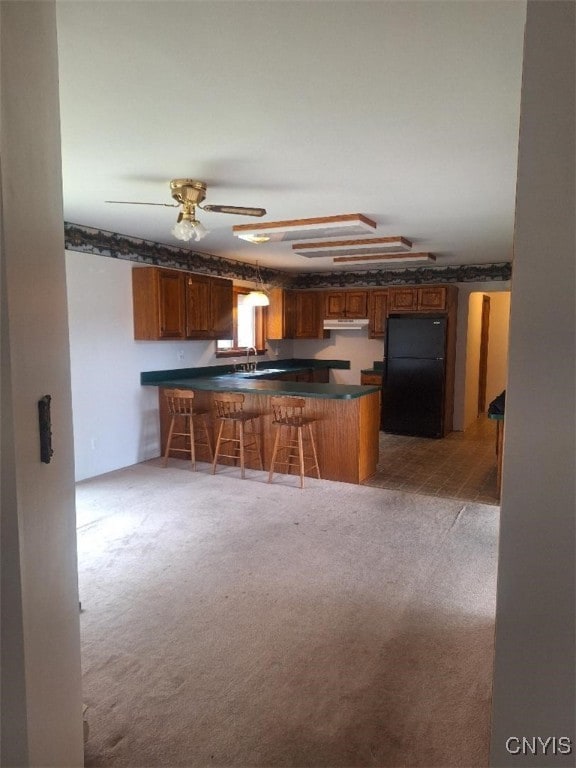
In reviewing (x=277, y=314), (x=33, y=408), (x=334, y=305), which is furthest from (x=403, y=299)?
(x=33, y=408)

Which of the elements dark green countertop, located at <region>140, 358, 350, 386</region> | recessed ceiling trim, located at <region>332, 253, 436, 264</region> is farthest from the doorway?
recessed ceiling trim, located at <region>332, 253, 436, 264</region>

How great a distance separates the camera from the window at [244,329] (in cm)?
683

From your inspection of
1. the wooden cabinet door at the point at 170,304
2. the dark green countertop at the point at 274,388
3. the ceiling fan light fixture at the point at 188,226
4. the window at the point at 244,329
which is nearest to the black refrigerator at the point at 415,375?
the dark green countertop at the point at 274,388

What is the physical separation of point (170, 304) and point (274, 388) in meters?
1.50

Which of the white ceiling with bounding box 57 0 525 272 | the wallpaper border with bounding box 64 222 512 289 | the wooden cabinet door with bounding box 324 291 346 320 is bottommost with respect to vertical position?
the wooden cabinet door with bounding box 324 291 346 320

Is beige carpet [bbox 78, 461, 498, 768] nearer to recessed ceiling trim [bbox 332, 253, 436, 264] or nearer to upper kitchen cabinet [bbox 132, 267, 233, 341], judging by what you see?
upper kitchen cabinet [bbox 132, 267, 233, 341]

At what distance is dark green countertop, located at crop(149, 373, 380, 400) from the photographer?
4637 millimetres

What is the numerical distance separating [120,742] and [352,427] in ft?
11.0

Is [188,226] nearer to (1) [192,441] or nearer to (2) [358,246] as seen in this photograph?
(2) [358,246]

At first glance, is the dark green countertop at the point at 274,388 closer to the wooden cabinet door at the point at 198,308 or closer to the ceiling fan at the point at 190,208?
the wooden cabinet door at the point at 198,308

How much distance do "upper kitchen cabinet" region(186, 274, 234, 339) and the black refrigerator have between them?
226 cm

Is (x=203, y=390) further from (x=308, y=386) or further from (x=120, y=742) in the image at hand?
(x=120, y=742)

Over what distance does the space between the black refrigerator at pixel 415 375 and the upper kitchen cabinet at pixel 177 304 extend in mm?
2402

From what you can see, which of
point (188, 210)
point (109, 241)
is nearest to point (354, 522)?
point (188, 210)
